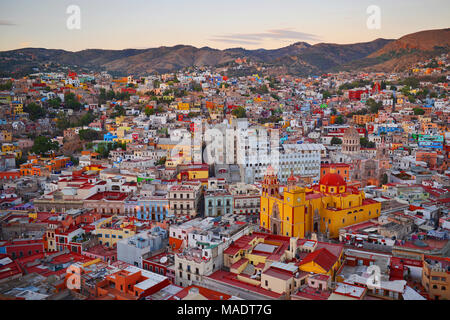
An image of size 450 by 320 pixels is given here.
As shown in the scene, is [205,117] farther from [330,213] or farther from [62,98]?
[330,213]

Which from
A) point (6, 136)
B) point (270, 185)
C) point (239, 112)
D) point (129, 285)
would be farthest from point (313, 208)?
point (6, 136)

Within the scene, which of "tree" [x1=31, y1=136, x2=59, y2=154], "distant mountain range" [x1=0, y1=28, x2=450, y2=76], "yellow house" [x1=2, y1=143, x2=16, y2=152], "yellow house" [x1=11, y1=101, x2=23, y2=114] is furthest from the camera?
"distant mountain range" [x1=0, y1=28, x2=450, y2=76]

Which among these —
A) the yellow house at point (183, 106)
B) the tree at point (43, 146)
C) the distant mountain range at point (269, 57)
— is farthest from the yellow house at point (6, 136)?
the distant mountain range at point (269, 57)

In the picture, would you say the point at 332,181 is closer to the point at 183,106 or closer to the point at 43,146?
the point at 43,146

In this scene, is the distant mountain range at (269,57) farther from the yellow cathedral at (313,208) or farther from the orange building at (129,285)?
the orange building at (129,285)

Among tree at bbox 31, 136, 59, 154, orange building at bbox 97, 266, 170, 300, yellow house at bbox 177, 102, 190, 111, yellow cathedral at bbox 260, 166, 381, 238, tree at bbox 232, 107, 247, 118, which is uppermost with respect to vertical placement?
yellow house at bbox 177, 102, 190, 111

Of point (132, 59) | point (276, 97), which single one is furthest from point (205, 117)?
point (132, 59)

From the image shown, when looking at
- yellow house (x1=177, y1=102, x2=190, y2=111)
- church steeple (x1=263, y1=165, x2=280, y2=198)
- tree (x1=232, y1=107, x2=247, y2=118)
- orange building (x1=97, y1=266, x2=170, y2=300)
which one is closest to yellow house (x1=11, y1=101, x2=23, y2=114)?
yellow house (x1=177, y1=102, x2=190, y2=111)

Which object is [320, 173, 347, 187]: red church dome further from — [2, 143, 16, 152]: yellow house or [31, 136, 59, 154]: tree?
[2, 143, 16, 152]: yellow house
